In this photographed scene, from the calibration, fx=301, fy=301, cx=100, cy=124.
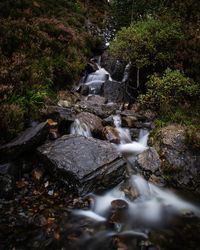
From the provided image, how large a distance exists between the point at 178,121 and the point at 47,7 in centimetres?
1216

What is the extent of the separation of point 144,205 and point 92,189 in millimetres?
1361

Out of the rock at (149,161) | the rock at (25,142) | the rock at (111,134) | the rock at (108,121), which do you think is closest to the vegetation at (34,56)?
the rock at (25,142)

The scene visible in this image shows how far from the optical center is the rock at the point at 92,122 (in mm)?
9945

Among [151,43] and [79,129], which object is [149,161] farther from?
[151,43]

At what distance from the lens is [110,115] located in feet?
37.7

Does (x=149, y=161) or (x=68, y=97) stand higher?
(x=68, y=97)

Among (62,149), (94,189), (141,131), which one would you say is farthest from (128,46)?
(94,189)

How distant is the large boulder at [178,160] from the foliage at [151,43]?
400 cm

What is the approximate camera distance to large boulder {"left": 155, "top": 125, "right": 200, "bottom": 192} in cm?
855

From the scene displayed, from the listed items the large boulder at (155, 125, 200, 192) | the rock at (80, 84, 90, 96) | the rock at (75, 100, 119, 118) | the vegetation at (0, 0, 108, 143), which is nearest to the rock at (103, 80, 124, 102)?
the rock at (75, 100, 119, 118)

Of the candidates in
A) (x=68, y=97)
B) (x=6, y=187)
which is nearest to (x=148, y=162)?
(x=6, y=187)

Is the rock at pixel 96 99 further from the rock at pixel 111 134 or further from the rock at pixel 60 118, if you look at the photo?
the rock at pixel 60 118

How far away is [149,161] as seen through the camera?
885 cm

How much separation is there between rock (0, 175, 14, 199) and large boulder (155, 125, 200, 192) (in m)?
4.29
